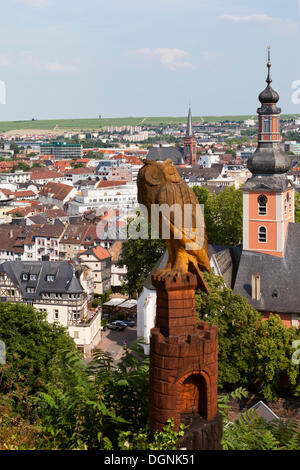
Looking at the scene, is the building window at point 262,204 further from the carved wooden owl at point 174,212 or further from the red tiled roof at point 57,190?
the red tiled roof at point 57,190

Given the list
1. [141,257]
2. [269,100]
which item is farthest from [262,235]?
[141,257]

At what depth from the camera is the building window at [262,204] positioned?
43.6m

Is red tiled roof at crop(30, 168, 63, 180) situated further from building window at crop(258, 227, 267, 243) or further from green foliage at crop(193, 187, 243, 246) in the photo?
building window at crop(258, 227, 267, 243)

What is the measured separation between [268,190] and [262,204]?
1.15m

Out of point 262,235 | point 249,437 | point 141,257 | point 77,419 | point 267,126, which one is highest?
point 267,126

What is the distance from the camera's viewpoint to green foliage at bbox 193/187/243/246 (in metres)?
61.4

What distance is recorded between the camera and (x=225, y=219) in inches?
2453

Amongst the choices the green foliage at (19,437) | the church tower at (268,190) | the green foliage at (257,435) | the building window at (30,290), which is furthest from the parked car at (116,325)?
the green foliage at (19,437)

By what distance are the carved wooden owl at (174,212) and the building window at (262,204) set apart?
2929 centimetres

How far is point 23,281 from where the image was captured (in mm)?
54281

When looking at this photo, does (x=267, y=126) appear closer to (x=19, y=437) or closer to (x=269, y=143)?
(x=269, y=143)

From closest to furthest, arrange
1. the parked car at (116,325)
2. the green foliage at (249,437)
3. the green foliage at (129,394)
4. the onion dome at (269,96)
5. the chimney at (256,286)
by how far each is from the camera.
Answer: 1. the green foliage at (249,437)
2. the green foliage at (129,394)
3. the chimney at (256,286)
4. the onion dome at (269,96)
5. the parked car at (116,325)
